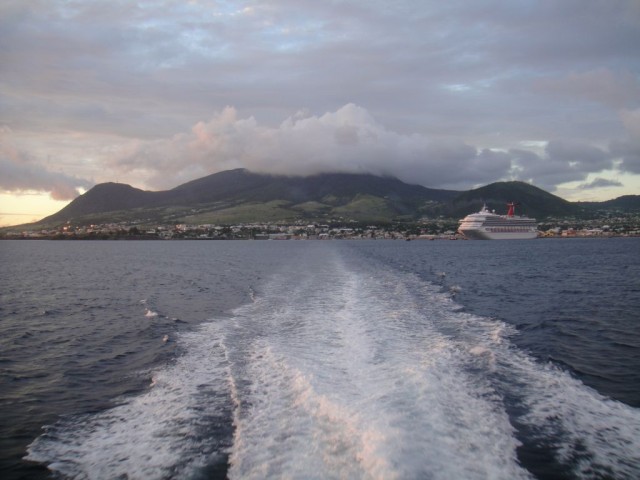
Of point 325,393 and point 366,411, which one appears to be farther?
point 325,393

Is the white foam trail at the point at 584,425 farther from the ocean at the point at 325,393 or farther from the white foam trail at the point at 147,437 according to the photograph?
the white foam trail at the point at 147,437

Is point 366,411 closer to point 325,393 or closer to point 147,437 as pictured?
point 325,393

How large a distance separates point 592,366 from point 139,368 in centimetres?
1548

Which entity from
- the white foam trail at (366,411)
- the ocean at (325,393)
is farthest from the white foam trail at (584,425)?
the white foam trail at (366,411)

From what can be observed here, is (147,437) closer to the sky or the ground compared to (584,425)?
closer to the sky

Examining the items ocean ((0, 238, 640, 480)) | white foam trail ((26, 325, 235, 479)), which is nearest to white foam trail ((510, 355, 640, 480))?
ocean ((0, 238, 640, 480))

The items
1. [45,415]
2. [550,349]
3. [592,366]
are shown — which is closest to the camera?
[45,415]

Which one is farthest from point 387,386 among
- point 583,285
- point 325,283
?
point 583,285

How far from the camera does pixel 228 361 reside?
1616 centimetres

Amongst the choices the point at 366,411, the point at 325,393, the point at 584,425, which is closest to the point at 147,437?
the point at 325,393

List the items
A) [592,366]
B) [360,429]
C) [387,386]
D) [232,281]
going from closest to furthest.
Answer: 1. [360,429]
2. [387,386]
3. [592,366]
4. [232,281]

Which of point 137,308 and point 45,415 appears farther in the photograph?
point 137,308

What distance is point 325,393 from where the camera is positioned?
12289mm

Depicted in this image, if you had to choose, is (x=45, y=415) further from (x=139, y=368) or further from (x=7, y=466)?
(x=139, y=368)
